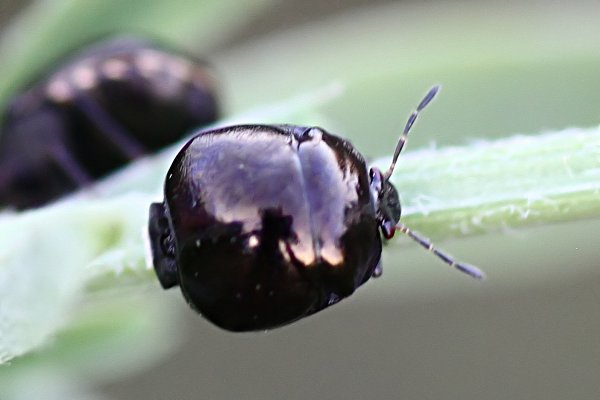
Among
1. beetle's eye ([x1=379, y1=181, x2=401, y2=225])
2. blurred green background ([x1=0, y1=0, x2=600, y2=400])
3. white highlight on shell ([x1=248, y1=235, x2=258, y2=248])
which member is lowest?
blurred green background ([x1=0, y1=0, x2=600, y2=400])

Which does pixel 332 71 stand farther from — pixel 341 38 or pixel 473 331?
pixel 473 331

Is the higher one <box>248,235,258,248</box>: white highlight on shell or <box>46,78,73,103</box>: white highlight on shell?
<box>248,235,258,248</box>: white highlight on shell

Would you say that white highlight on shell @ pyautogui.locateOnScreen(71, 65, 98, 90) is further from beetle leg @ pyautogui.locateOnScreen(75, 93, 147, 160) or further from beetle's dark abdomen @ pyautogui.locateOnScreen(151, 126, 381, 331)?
beetle's dark abdomen @ pyautogui.locateOnScreen(151, 126, 381, 331)

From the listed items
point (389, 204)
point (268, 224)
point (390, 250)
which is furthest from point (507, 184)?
point (390, 250)

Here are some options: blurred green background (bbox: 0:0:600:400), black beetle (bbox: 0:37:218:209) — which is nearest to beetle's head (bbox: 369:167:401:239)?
blurred green background (bbox: 0:0:600:400)

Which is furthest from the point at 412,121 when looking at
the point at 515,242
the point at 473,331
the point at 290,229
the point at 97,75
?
the point at 473,331

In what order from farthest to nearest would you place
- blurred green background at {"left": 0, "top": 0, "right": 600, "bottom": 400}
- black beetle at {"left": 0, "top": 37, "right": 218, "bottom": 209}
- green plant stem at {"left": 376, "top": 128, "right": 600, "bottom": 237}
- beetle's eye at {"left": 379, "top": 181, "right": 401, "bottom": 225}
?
black beetle at {"left": 0, "top": 37, "right": 218, "bottom": 209}
blurred green background at {"left": 0, "top": 0, "right": 600, "bottom": 400}
beetle's eye at {"left": 379, "top": 181, "right": 401, "bottom": 225}
green plant stem at {"left": 376, "top": 128, "right": 600, "bottom": 237}

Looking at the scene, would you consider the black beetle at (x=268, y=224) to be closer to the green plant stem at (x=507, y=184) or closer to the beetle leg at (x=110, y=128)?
the green plant stem at (x=507, y=184)

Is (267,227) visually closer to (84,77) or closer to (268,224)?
(268,224)
